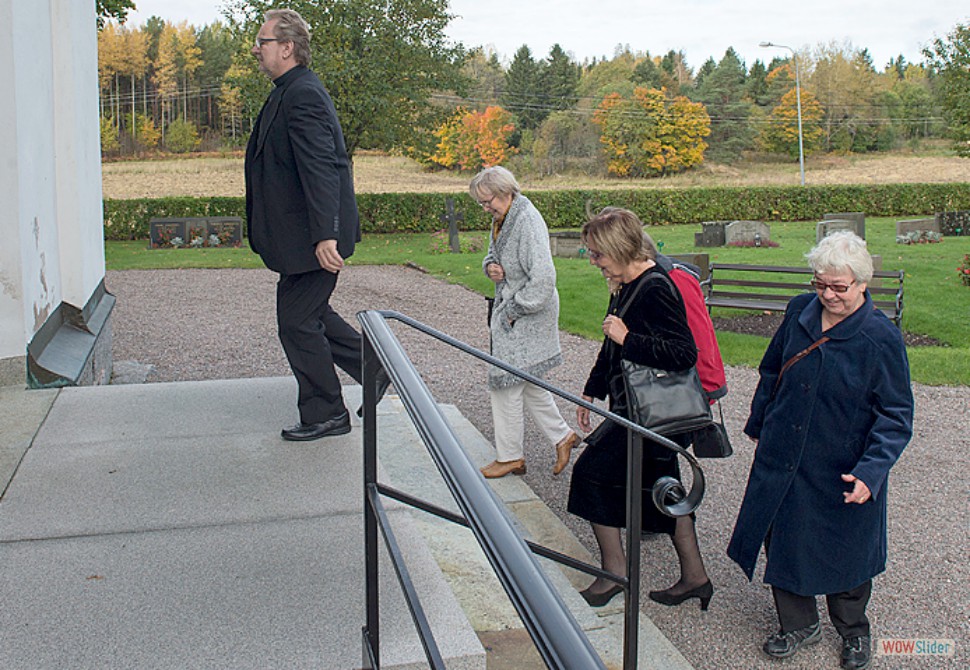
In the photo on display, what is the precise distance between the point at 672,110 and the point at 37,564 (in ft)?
255

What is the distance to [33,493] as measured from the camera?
12.5 ft

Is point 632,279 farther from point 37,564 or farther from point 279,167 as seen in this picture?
point 37,564

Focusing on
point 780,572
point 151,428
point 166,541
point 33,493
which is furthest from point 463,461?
point 151,428

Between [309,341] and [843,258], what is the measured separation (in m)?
2.44

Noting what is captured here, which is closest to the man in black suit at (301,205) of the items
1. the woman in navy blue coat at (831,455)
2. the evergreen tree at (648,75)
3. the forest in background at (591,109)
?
the woman in navy blue coat at (831,455)

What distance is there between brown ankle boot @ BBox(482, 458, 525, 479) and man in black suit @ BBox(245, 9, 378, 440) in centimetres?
98

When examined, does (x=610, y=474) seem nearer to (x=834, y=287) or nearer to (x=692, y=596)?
(x=692, y=596)

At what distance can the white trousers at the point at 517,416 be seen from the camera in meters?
5.20

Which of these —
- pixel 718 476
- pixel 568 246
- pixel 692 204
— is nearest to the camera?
pixel 718 476

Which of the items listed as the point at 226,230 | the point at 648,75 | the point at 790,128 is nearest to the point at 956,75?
the point at 226,230

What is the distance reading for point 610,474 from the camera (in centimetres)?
381

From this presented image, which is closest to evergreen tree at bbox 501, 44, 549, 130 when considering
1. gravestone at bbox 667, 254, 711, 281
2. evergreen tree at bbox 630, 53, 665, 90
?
evergreen tree at bbox 630, 53, 665, 90

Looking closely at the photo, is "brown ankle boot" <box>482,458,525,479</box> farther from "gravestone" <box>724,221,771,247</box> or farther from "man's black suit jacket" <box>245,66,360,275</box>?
"gravestone" <box>724,221,771,247</box>

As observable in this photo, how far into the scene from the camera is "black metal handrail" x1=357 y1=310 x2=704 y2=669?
107 centimetres
